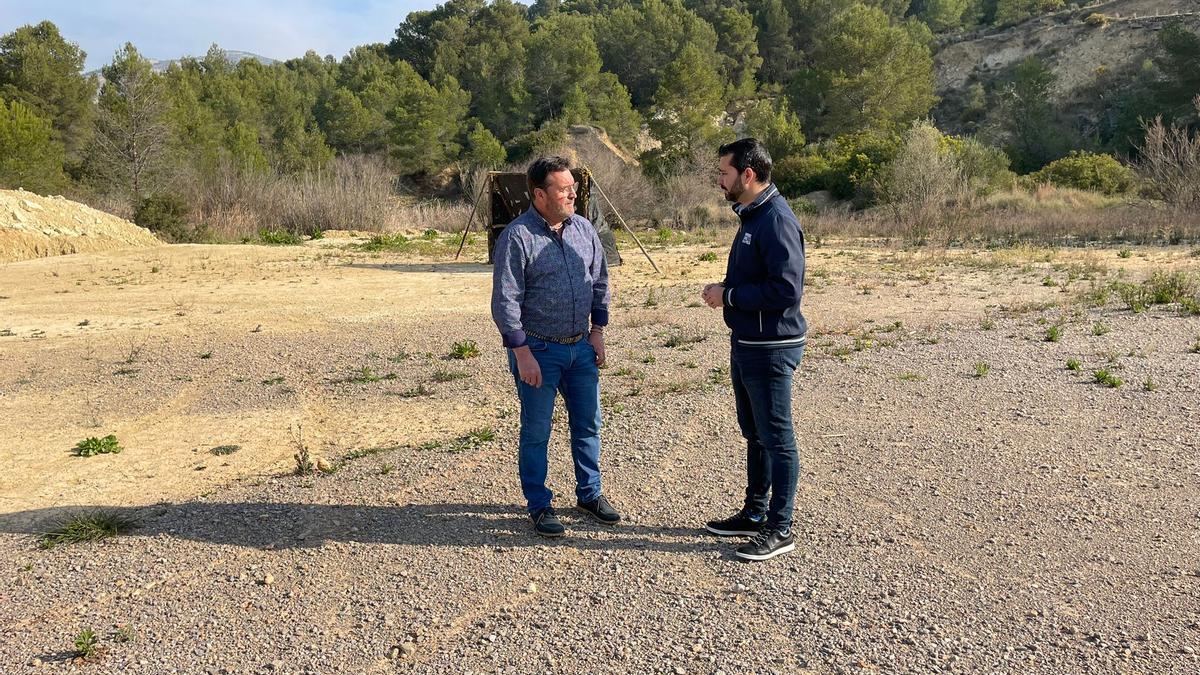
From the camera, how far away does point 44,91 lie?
35219mm

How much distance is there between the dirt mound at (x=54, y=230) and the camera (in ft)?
61.7

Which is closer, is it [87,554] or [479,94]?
[87,554]

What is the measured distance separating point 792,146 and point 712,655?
41.3m

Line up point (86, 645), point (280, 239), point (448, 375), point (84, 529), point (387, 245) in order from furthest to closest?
point (280, 239)
point (387, 245)
point (448, 375)
point (84, 529)
point (86, 645)

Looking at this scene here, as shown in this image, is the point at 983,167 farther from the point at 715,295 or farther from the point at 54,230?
the point at 715,295

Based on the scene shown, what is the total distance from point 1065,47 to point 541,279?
5999 centimetres

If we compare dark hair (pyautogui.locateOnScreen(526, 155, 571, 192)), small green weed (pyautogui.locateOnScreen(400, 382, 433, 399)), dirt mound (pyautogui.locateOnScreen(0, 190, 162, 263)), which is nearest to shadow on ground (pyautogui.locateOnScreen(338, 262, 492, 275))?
dirt mound (pyautogui.locateOnScreen(0, 190, 162, 263))

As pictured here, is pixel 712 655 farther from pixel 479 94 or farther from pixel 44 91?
pixel 479 94

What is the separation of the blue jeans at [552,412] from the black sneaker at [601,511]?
3 cm

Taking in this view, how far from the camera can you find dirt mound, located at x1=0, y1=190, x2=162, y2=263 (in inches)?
741

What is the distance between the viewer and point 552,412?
13.6 ft

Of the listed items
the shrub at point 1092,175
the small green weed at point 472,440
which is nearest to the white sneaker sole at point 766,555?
the small green weed at point 472,440

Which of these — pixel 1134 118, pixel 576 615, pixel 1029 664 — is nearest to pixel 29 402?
pixel 576 615

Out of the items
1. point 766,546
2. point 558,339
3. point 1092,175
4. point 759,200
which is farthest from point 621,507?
point 1092,175
